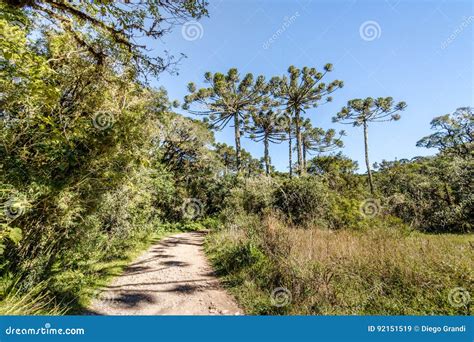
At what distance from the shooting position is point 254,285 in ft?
18.1

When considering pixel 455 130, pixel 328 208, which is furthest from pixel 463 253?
pixel 455 130

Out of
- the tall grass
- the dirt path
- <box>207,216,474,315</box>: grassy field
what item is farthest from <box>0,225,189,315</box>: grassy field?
<box>207,216,474,315</box>: grassy field

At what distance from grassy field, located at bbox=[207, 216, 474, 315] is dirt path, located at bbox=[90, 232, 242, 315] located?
1.84 ft

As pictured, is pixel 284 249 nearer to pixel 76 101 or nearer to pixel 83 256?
pixel 83 256

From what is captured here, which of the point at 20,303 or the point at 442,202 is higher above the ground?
the point at 442,202

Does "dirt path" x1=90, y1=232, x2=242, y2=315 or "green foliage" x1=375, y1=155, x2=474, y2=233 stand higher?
"green foliage" x1=375, y1=155, x2=474, y2=233

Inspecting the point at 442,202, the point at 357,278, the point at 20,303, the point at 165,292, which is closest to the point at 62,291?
the point at 20,303

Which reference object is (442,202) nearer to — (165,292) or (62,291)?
(165,292)

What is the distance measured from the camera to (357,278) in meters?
4.96

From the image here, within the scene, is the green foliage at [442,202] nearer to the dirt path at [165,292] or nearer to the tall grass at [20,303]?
the dirt path at [165,292]

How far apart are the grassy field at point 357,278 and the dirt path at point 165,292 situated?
56cm

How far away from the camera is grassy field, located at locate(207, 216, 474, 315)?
426 cm

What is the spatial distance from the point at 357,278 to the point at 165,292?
4457 millimetres

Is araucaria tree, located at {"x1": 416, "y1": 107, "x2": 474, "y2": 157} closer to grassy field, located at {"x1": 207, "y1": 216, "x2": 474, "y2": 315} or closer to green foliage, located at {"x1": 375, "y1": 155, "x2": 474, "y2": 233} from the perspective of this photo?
green foliage, located at {"x1": 375, "y1": 155, "x2": 474, "y2": 233}
